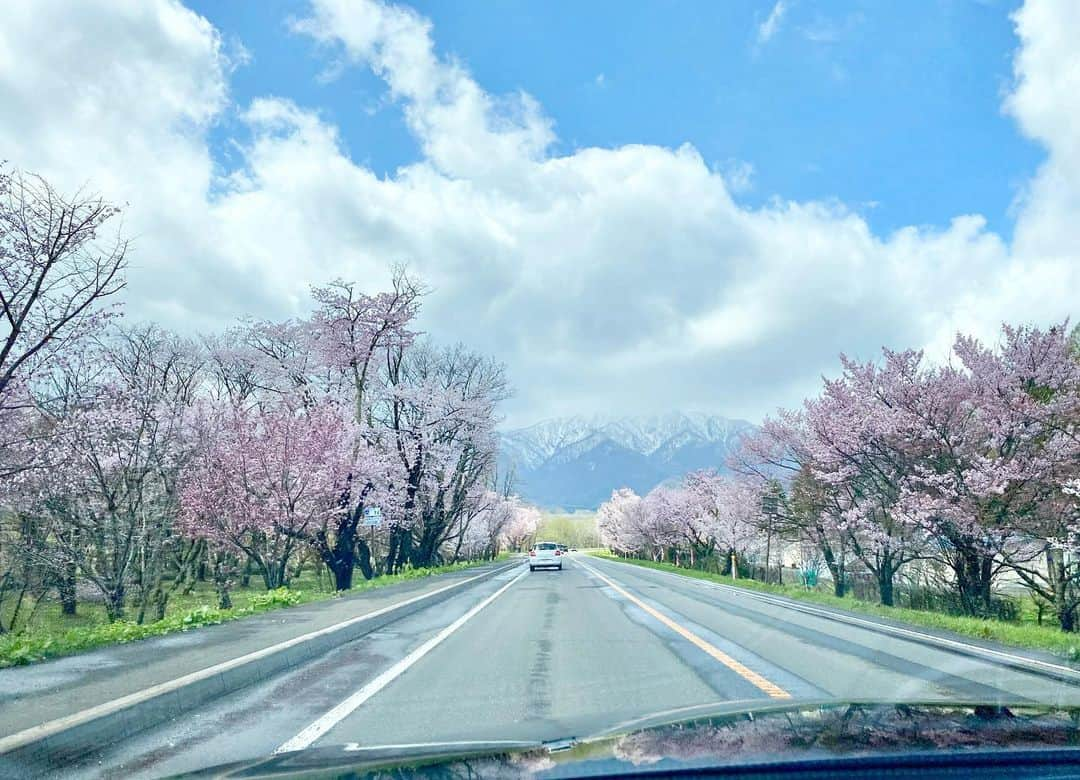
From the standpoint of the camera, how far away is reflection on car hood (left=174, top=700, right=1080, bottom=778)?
127 inches

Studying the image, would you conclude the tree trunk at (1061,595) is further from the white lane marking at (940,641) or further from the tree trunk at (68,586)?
the tree trunk at (68,586)

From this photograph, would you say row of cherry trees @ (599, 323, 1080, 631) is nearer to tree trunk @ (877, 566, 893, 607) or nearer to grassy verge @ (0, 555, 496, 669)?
tree trunk @ (877, 566, 893, 607)

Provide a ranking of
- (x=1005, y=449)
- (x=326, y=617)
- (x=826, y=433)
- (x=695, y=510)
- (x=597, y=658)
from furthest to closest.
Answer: (x=695, y=510), (x=826, y=433), (x=1005, y=449), (x=326, y=617), (x=597, y=658)

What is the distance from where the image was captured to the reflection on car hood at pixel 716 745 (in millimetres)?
3232

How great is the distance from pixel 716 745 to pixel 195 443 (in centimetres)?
2352

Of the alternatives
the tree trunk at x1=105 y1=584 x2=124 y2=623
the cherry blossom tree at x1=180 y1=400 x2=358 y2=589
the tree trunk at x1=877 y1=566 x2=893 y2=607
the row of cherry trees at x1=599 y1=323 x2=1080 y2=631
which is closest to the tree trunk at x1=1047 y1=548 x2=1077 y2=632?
the row of cherry trees at x1=599 y1=323 x2=1080 y2=631

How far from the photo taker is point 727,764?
10.3ft

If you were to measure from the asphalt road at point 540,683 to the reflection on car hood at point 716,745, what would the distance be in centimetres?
44

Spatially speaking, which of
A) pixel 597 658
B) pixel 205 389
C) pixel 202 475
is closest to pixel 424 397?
pixel 205 389

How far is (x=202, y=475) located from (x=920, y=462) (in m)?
21.5

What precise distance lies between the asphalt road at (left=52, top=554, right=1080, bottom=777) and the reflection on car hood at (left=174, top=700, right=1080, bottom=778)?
17.3 inches

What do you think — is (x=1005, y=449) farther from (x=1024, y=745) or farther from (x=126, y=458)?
(x=126, y=458)

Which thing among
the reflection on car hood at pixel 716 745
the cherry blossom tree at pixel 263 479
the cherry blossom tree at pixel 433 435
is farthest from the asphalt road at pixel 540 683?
the cherry blossom tree at pixel 433 435

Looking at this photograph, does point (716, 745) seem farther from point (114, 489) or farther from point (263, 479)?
point (263, 479)
